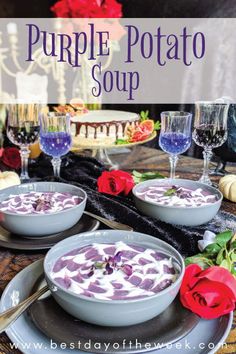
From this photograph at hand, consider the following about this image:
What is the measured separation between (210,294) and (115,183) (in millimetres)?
431

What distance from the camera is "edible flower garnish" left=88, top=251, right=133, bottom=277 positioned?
0.48m

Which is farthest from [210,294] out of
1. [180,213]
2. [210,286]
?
[180,213]

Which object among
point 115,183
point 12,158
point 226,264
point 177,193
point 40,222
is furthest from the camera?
point 12,158

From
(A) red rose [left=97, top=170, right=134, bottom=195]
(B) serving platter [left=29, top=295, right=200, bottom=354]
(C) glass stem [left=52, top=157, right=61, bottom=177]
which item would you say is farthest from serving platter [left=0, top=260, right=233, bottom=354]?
(C) glass stem [left=52, top=157, right=61, bottom=177]

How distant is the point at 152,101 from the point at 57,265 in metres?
2.34

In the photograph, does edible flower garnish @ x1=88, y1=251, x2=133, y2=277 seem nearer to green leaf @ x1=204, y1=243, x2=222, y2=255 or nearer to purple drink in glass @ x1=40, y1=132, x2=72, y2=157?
green leaf @ x1=204, y1=243, x2=222, y2=255

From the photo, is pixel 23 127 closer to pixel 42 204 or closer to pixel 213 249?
pixel 42 204

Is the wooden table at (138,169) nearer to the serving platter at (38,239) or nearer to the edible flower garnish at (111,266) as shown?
the serving platter at (38,239)

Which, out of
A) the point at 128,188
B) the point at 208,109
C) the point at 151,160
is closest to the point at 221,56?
the point at 151,160

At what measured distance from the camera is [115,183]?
87cm

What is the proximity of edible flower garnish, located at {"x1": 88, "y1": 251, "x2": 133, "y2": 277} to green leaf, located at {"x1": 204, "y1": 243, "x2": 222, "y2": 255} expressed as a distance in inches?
5.8

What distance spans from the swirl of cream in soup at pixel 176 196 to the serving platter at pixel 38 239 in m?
0.11

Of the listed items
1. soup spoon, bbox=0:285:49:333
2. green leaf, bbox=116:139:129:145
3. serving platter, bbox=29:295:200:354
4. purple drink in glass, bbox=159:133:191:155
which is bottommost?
serving platter, bbox=29:295:200:354

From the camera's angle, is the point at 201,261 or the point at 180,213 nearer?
the point at 201,261
